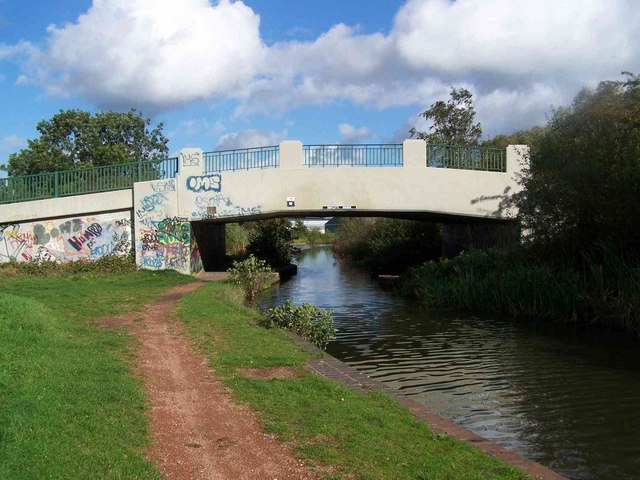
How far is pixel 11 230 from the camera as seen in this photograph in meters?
23.6

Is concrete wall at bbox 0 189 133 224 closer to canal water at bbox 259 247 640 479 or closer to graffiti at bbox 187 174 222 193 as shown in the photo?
graffiti at bbox 187 174 222 193

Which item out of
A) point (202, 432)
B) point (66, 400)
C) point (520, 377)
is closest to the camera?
point (202, 432)

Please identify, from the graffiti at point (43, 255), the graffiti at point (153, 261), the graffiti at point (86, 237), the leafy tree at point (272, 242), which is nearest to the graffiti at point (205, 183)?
the graffiti at point (153, 261)

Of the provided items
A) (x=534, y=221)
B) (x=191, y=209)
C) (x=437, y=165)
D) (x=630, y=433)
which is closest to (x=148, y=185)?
(x=191, y=209)

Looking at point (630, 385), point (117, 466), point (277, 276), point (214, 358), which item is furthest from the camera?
point (277, 276)

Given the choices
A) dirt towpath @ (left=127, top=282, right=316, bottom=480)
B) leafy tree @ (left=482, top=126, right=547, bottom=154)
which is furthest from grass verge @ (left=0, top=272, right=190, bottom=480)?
leafy tree @ (left=482, top=126, right=547, bottom=154)

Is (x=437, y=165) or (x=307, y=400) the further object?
(x=437, y=165)

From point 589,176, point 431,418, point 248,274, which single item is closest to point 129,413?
point 431,418

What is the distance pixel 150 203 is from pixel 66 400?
1793 cm

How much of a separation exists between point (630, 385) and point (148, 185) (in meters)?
18.3

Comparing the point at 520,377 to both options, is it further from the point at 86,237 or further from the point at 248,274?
the point at 86,237

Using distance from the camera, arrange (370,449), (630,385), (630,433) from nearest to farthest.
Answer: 1. (370,449)
2. (630,433)
3. (630,385)

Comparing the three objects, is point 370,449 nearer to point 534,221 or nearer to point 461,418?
point 461,418

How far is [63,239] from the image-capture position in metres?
23.5
